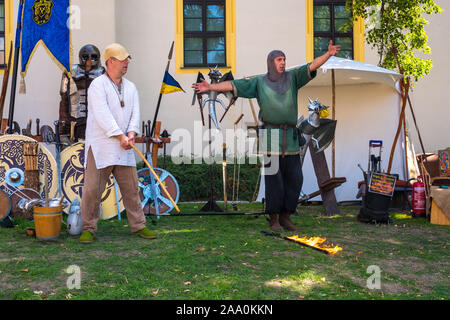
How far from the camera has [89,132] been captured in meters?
4.07

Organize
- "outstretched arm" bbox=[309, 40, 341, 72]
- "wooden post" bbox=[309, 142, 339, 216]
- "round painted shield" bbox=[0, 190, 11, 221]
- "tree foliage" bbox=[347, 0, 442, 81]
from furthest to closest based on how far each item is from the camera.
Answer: "tree foliage" bbox=[347, 0, 442, 81], "wooden post" bbox=[309, 142, 339, 216], "round painted shield" bbox=[0, 190, 11, 221], "outstretched arm" bbox=[309, 40, 341, 72]

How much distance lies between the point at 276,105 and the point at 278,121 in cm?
16

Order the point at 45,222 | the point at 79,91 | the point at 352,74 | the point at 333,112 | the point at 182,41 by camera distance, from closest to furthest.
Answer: the point at 45,222 < the point at 79,91 < the point at 352,74 < the point at 333,112 < the point at 182,41

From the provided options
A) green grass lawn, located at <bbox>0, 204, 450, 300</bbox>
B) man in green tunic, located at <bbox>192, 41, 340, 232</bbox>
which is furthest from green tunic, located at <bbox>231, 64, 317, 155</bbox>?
green grass lawn, located at <bbox>0, 204, 450, 300</bbox>

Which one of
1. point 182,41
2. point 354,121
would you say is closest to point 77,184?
point 354,121

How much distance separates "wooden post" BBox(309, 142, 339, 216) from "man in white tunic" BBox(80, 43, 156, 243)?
2.69 m

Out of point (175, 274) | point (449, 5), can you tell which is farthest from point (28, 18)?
point (449, 5)

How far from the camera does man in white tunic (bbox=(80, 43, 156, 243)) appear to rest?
3.95 meters

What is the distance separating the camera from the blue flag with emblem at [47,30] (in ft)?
17.0

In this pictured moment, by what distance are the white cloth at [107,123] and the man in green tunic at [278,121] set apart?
87 cm

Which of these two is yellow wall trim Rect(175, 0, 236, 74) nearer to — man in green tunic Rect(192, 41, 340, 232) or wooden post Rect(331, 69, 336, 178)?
wooden post Rect(331, 69, 336, 178)

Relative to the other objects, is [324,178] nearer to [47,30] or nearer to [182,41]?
[47,30]

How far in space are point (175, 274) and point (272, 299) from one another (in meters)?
0.77

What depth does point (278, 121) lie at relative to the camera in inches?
182
